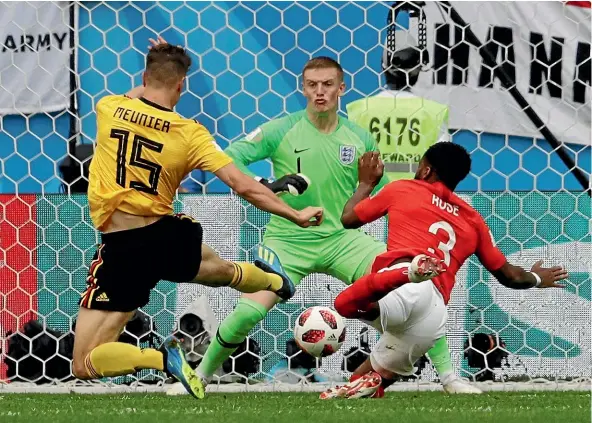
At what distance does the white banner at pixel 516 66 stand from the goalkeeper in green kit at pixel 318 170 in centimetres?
123

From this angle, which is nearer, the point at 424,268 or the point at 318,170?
the point at 424,268

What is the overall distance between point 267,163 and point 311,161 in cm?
135

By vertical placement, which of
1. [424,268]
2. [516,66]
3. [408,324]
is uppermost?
[516,66]

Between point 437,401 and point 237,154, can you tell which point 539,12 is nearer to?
point 237,154

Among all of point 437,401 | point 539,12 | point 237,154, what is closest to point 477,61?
point 539,12

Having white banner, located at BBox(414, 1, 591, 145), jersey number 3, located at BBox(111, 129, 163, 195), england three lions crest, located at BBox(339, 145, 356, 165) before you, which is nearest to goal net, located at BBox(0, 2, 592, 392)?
white banner, located at BBox(414, 1, 591, 145)

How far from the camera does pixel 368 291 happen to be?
5961 mm

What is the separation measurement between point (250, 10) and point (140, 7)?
734mm

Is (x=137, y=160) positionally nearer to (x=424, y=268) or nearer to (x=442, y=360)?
(x=424, y=268)

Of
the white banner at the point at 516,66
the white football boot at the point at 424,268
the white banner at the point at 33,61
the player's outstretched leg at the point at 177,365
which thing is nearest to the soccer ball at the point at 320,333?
the white football boot at the point at 424,268

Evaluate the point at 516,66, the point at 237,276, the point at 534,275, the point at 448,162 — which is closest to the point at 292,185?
the point at 237,276

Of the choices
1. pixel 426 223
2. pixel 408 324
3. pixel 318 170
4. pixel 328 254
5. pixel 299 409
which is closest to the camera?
pixel 299 409

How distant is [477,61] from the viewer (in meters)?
8.25

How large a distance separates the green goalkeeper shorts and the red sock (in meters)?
0.70
